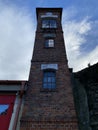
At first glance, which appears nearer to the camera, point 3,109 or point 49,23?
point 3,109

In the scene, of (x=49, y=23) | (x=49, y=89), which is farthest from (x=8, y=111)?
(x=49, y=23)

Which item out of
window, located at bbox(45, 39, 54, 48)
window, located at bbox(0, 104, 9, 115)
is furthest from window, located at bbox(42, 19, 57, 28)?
window, located at bbox(0, 104, 9, 115)

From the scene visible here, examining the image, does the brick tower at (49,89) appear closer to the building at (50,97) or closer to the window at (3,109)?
the building at (50,97)

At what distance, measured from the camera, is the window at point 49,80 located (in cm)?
1083

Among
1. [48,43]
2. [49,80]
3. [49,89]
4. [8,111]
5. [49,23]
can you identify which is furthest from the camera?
[49,23]

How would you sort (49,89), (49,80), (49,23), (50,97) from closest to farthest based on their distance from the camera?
(50,97) → (49,89) → (49,80) → (49,23)

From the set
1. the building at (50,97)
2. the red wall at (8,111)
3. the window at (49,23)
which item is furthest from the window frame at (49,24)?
the red wall at (8,111)

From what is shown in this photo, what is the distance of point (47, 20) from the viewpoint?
51.3 ft

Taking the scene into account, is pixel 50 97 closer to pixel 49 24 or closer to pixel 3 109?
pixel 3 109

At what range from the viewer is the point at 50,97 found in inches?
394

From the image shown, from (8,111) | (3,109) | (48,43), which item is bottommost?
(8,111)

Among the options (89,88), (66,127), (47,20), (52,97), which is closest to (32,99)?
(52,97)

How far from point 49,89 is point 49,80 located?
88 cm

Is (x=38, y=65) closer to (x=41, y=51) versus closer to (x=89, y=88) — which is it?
(x=41, y=51)
